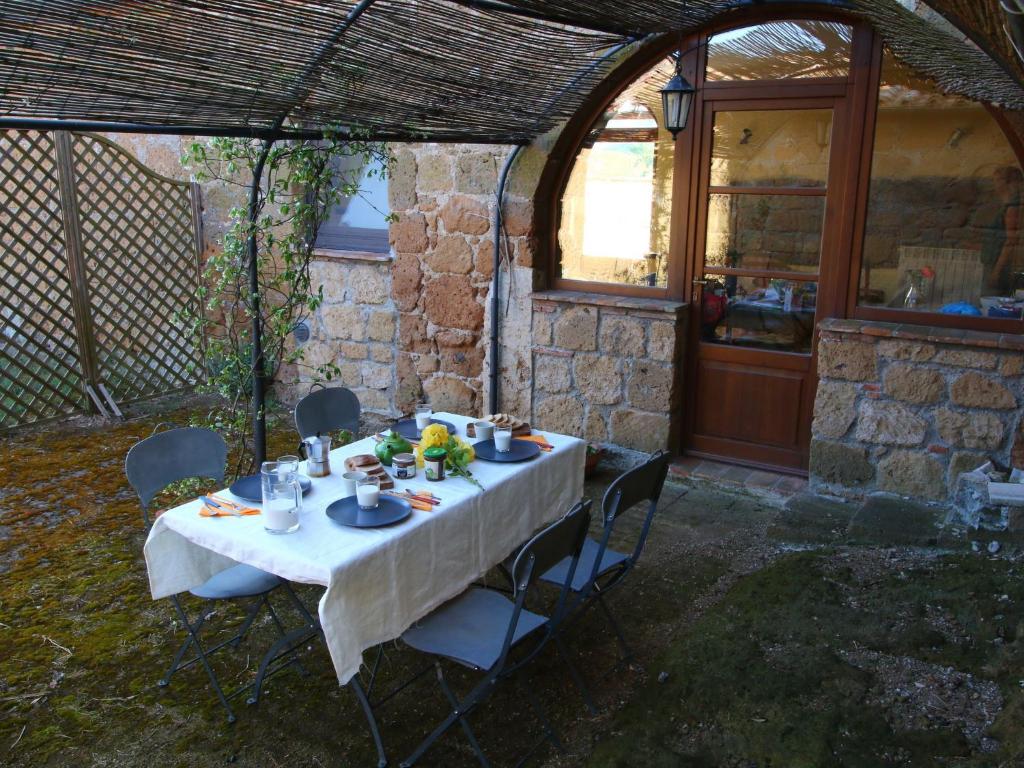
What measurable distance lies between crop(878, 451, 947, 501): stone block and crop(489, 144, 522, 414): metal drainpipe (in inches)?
89.5

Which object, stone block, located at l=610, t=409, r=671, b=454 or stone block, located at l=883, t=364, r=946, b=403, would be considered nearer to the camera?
stone block, located at l=883, t=364, r=946, b=403

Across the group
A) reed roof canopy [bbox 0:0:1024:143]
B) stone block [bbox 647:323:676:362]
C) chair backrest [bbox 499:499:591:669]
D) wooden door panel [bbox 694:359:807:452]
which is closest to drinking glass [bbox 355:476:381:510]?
chair backrest [bbox 499:499:591:669]

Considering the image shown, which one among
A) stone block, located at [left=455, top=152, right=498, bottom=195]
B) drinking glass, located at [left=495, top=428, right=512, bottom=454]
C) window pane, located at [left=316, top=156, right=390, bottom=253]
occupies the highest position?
stone block, located at [left=455, top=152, right=498, bottom=195]

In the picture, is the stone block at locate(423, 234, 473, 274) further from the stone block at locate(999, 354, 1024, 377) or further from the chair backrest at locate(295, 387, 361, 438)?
the stone block at locate(999, 354, 1024, 377)

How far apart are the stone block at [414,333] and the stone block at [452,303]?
0.30 ft

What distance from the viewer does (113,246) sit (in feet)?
20.4

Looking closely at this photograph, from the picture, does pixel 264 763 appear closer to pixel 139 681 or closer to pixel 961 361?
pixel 139 681

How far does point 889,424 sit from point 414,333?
2.94 m

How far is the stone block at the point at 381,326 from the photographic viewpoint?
5871 mm

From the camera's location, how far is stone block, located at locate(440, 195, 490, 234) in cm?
533

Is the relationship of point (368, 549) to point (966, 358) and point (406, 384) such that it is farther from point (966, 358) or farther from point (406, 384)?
point (406, 384)

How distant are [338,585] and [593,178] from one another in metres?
3.43


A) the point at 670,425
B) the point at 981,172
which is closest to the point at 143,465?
the point at 670,425

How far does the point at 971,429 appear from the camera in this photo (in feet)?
13.9
